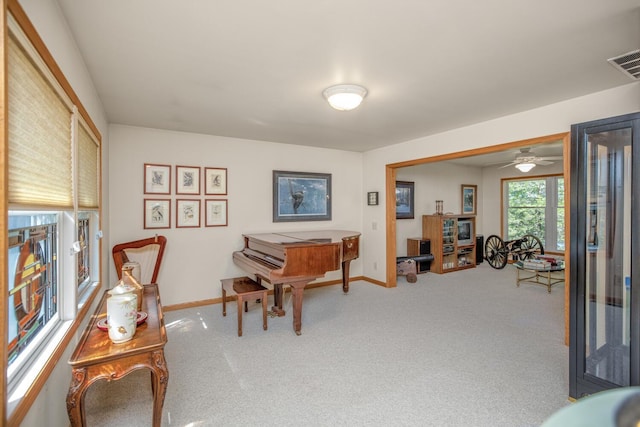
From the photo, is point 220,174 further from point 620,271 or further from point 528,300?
point 528,300

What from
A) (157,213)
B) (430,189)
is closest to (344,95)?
(157,213)

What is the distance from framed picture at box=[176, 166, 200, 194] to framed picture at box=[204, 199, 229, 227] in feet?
0.82

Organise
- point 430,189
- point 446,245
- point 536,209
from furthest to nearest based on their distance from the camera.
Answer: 1. point 536,209
2. point 430,189
3. point 446,245

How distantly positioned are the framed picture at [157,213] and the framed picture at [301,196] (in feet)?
5.04

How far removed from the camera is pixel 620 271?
6.95 feet

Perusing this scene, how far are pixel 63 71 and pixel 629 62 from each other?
11.9 ft

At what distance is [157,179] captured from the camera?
4195 mm

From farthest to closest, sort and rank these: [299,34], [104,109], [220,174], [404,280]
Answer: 1. [404,280]
2. [220,174]
3. [104,109]
4. [299,34]

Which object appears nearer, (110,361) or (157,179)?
(110,361)

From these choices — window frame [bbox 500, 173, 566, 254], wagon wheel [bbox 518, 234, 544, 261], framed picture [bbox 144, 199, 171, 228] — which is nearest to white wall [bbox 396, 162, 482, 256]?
wagon wheel [bbox 518, 234, 544, 261]

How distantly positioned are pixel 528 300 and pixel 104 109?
19.7 feet

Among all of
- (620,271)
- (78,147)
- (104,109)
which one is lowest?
(620,271)

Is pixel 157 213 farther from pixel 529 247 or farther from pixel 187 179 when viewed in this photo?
pixel 529 247

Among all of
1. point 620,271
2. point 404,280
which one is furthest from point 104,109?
point 404,280
